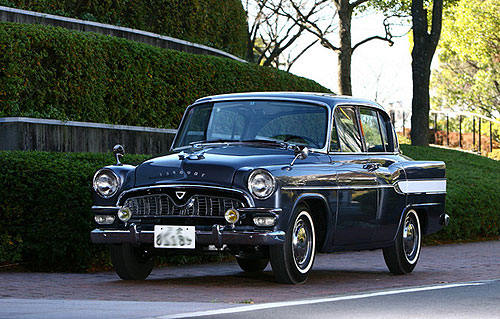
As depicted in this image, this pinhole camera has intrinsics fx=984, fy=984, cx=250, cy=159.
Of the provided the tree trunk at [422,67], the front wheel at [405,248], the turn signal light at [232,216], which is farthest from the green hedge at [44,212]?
the tree trunk at [422,67]

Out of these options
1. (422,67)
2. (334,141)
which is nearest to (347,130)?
(334,141)

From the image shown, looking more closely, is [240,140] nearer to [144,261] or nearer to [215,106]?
[215,106]

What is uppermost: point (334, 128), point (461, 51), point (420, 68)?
point (461, 51)

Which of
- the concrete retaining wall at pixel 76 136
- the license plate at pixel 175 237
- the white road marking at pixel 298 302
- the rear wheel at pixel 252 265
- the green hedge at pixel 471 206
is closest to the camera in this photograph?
the white road marking at pixel 298 302

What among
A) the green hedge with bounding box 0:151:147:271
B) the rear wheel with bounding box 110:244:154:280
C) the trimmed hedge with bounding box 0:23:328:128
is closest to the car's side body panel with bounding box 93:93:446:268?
the rear wheel with bounding box 110:244:154:280

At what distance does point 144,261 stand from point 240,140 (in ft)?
5.27

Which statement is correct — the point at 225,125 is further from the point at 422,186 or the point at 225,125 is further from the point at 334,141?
the point at 422,186

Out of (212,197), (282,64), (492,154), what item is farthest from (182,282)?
(282,64)

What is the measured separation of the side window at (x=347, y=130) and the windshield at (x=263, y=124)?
0.29 metres

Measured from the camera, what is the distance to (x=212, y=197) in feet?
29.9

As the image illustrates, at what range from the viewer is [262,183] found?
9.07 metres

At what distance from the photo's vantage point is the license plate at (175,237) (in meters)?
9.03

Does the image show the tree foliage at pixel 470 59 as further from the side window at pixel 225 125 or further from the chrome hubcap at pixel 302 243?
the chrome hubcap at pixel 302 243

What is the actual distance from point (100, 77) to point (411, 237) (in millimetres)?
6324
